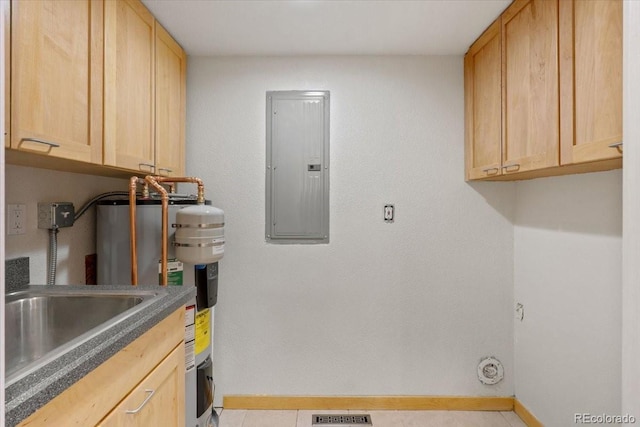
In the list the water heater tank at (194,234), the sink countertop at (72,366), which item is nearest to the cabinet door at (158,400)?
the sink countertop at (72,366)

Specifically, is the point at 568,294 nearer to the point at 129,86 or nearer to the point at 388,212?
the point at 388,212

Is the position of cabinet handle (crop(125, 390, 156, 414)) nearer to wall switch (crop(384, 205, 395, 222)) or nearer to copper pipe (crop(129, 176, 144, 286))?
copper pipe (crop(129, 176, 144, 286))

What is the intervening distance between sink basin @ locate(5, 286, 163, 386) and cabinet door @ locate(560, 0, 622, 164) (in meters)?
1.60

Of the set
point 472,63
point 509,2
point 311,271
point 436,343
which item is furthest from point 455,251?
point 509,2

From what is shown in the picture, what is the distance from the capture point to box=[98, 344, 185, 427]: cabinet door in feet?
3.22

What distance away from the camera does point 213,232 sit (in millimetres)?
1875

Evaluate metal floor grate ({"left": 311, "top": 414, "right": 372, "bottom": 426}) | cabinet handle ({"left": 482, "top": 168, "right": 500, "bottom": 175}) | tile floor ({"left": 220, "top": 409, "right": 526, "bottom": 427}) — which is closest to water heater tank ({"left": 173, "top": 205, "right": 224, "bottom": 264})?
→ tile floor ({"left": 220, "top": 409, "right": 526, "bottom": 427})

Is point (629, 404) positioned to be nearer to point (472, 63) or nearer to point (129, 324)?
point (129, 324)

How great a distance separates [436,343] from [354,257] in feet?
2.49

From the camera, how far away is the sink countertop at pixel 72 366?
2.15ft

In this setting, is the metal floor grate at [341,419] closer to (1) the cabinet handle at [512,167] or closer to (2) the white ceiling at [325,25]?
(1) the cabinet handle at [512,167]

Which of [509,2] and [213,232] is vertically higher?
[509,2]

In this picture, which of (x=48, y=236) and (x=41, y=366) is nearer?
(x=41, y=366)

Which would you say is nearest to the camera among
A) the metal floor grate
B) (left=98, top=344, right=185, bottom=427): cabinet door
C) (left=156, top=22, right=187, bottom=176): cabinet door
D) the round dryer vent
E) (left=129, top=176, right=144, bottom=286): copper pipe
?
(left=98, top=344, right=185, bottom=427): cabinet door
